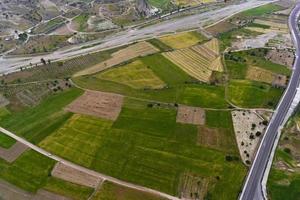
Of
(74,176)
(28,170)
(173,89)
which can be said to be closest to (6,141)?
(28,170)

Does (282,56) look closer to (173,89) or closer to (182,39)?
(182,39)

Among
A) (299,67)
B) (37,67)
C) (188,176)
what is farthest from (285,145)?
(37,67)

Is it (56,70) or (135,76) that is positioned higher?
(56,70)

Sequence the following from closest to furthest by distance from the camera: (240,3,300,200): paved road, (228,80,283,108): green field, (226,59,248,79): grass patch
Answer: (240,3,300,200): paved road, (228,80,283,108): green field, (226,59,248,79): grass patch

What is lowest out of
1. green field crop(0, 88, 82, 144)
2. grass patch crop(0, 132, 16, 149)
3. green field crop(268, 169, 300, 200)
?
green field crop(268, 169, 300, 200)

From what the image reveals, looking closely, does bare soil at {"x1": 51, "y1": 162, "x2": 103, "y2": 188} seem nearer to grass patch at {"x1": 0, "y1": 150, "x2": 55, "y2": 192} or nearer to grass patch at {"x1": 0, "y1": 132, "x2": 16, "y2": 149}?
grass patch at {"x1": 0, "y1": 150, "x2": 55, "y2": 192}

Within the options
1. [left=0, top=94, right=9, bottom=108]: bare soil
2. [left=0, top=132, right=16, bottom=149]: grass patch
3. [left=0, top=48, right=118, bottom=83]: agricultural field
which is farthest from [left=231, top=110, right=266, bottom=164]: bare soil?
[left=0, top=94, right=9, bottom=108]: bare soil

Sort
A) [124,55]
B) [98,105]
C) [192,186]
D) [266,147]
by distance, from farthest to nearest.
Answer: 1. [124,55]
2. [98,105]
3. [266,147]
4. [192,186]

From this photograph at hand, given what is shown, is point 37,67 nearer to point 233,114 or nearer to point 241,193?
point 233,114
